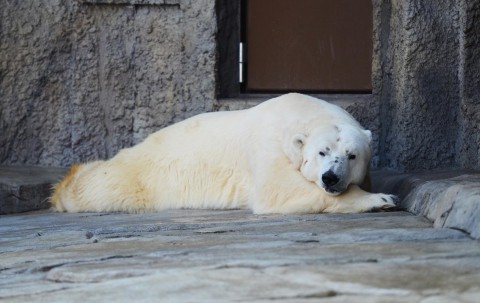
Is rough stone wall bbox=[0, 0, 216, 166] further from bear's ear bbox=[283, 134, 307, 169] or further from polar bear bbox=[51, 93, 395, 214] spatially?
bear's ear bbox=[283, 134, 307, 169]

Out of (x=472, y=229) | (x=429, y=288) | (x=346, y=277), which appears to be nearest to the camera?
(x=429, y=288)

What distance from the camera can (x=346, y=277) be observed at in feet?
7.89

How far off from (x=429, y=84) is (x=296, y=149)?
3.38 feet

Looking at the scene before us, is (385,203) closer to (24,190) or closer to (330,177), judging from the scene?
(330,177)

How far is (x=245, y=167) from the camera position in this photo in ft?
16.2

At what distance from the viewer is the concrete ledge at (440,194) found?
3207mm

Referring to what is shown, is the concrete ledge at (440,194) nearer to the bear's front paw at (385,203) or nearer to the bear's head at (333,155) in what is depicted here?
the bear's front paw at (385,203)

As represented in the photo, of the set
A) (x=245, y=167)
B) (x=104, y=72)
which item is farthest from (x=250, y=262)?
(x=104, y=72)

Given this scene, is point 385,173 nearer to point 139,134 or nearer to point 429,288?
point 139,134

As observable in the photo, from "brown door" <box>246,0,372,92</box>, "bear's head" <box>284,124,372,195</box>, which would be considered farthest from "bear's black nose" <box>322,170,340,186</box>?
"brown door" <box>246,0,372,92</box>

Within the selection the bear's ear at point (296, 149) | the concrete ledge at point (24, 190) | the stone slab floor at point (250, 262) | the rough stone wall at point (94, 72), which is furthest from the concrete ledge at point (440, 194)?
the concrete ledge at point (24, 190)

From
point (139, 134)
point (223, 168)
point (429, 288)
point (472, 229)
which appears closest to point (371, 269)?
point (429, 288)

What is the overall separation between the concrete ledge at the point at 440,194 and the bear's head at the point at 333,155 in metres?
0.26

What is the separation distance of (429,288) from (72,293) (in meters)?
0.95
